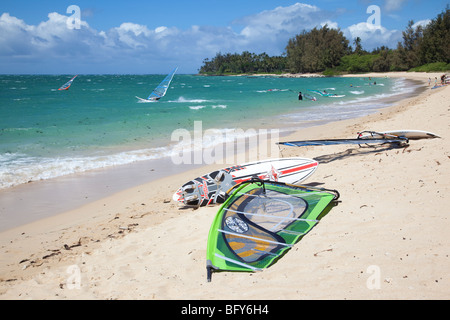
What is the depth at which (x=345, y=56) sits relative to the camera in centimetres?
12606

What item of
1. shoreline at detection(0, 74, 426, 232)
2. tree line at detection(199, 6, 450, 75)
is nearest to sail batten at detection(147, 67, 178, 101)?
shoreline at detection(0, 74, 426, 232)

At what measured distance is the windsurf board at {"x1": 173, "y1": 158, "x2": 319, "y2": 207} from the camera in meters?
7.61

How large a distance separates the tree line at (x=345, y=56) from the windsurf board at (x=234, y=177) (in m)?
84.9

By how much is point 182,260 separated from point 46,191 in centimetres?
656

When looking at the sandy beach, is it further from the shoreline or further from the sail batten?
the sail batten

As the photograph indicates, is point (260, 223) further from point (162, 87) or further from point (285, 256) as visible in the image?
point (162, 87)

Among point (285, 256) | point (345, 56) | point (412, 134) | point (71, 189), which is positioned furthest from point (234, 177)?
point (345, 56)

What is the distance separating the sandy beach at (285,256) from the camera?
3.60 m

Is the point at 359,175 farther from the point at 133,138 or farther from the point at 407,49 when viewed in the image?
the point at 407,49

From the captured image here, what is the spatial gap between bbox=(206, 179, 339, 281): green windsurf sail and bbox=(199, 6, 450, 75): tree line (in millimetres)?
87302

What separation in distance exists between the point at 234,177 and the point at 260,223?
3258 mm

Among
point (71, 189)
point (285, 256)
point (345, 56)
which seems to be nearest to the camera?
point (285, 256)
